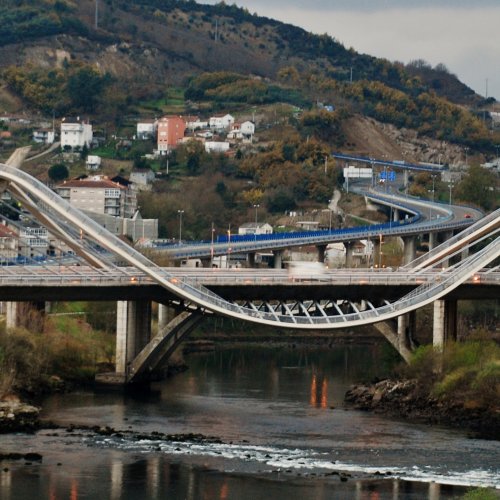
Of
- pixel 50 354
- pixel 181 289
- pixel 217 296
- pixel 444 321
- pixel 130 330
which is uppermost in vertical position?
pixel 181 289

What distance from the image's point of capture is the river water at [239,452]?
231ft

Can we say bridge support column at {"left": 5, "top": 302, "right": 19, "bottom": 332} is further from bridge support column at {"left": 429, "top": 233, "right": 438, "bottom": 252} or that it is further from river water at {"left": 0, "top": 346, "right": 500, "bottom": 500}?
bridge support column at {"left": 429, "top": 233, "right": 438, "bottom": 252}

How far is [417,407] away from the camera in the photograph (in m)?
93.0

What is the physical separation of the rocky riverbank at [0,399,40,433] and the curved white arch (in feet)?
40.3

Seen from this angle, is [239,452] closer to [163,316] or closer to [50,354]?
[50,354]

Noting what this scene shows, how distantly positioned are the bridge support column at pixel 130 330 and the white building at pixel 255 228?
75194 mm

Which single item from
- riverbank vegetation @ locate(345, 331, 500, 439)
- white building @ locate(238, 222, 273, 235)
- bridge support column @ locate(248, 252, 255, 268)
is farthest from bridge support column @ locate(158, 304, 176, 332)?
white building @ locate(238, 222, 273, 235)

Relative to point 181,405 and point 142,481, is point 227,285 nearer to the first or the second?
point 181,405

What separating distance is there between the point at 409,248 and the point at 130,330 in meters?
62.2

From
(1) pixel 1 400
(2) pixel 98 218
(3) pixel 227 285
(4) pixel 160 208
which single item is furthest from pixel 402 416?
(4) pixel 160 208

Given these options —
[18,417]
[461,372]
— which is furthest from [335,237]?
[18,417]

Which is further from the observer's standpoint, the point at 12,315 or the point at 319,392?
the point at 12,315

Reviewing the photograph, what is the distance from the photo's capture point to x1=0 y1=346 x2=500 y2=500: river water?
231ft

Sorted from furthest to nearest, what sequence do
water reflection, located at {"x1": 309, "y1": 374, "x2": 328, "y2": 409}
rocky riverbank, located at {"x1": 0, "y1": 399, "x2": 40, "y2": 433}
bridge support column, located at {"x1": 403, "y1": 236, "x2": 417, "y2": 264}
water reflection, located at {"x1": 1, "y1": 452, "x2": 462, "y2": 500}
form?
bridge support column, located at {"x1": 403, "y1": 236, "x2": 417, "y2": 264}, water reflection, located at {"x1": 309, "y1": 374, "x2": 328, "y2": 409}, rocky riverbank, located at {"x1": 0, "y1": 399, "x2": 40, "y2": 433}, water reflection, located at {"x1": 1, "y1": 452, "x2": 462, "y2": 500}
